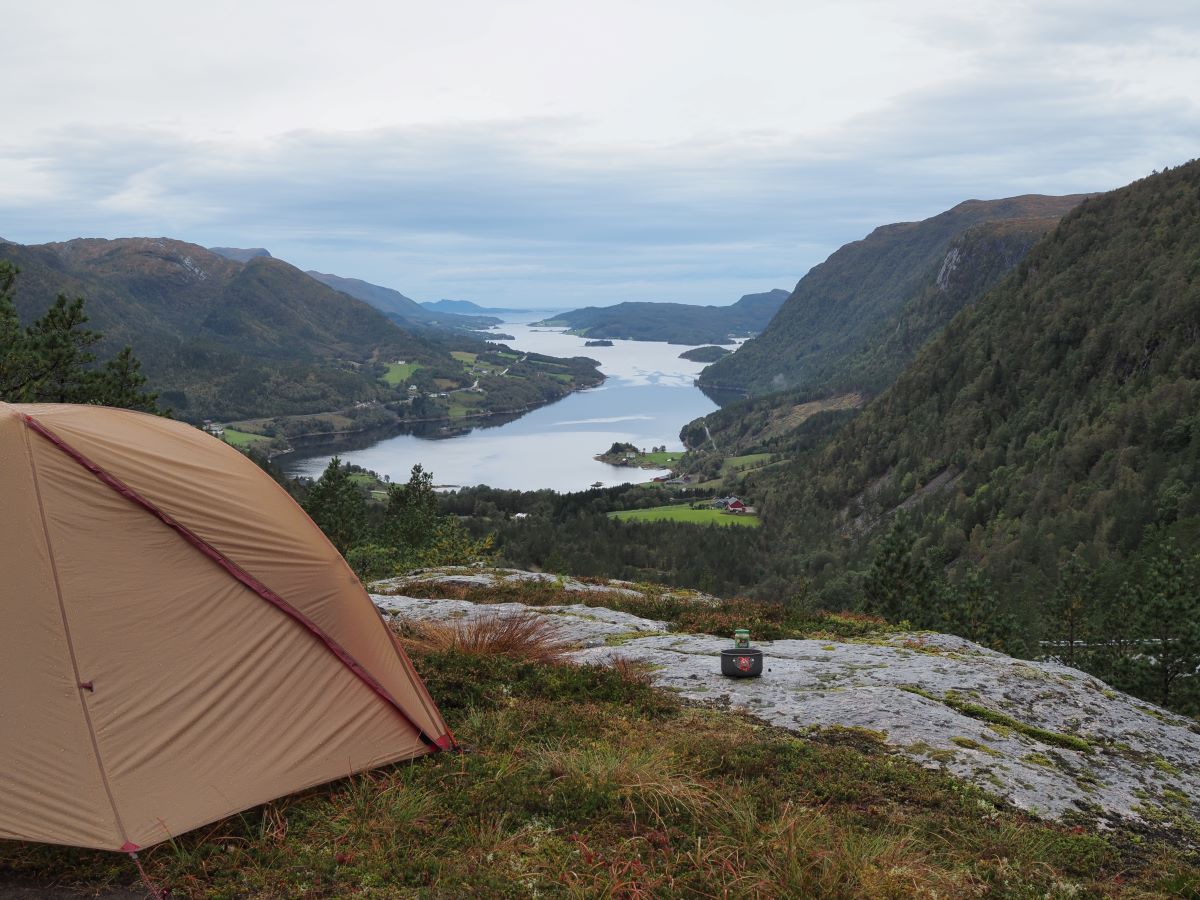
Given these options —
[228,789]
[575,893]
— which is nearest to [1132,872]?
[575,893]

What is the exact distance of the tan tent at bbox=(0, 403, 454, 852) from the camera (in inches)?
251

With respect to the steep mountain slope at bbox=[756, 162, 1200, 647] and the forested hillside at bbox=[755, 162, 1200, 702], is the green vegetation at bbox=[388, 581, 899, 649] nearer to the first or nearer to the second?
the forested hillside at bbox=[755, 162, 1200, 702]

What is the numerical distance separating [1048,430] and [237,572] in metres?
129

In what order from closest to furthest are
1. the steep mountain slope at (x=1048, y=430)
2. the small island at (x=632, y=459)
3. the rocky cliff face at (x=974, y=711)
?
the rocky cliff face at (x=974, y=711), the steep mountain slope at (x=1048, y=430), the small island at (x=632, y=459)

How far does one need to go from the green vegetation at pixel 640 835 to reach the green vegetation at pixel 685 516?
118350mm

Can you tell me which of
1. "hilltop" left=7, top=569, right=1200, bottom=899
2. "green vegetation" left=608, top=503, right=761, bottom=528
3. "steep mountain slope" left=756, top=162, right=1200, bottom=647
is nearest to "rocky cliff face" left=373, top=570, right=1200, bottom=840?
"hilltop" left=7, top=569, right=1200, bottom=899

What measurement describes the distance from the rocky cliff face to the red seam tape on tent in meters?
3.62

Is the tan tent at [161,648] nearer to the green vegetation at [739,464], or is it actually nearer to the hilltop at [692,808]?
A: the hilltop at [692,808]

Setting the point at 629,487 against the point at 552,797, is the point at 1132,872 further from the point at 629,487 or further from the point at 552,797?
the point at 629,487

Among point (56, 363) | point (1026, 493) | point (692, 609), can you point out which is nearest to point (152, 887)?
point (692, 609)

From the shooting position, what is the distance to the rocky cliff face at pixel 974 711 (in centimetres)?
785

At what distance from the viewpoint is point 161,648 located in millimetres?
7008

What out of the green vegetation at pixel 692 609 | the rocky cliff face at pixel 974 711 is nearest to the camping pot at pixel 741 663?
the rocky cliff face at pixel 974 711

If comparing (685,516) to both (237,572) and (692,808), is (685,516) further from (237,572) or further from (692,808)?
(692,808)
